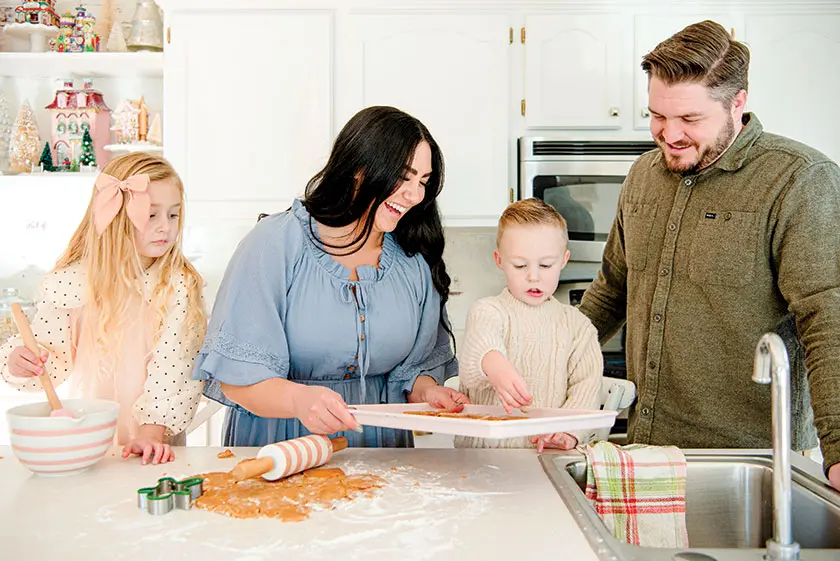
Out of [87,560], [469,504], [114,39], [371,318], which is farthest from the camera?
[114,39]

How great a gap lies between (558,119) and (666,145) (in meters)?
1.40

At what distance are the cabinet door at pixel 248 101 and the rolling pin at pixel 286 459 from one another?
178 cm

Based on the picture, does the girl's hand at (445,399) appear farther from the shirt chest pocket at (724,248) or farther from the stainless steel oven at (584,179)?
the stainless steel oven at (584,179)

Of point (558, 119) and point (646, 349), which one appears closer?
point (646, 349)

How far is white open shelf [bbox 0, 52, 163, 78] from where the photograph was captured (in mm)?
3014

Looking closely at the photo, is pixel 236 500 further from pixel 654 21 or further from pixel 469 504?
pixel 654 21

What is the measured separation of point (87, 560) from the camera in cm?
89

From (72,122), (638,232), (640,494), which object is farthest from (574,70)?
(72,122)

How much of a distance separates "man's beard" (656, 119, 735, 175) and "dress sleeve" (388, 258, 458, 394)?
54 centimetres

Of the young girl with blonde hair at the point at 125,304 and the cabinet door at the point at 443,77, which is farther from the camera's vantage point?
the cabinet door at the point at 443,77

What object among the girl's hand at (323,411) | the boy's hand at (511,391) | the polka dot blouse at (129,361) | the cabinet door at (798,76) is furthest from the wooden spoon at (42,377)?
the cabinet door at (798,76)

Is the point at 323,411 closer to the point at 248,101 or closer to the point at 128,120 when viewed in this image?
the point at 248,101

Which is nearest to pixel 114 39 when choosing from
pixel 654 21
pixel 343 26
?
pixel 343 26

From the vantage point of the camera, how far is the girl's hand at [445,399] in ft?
4.61
